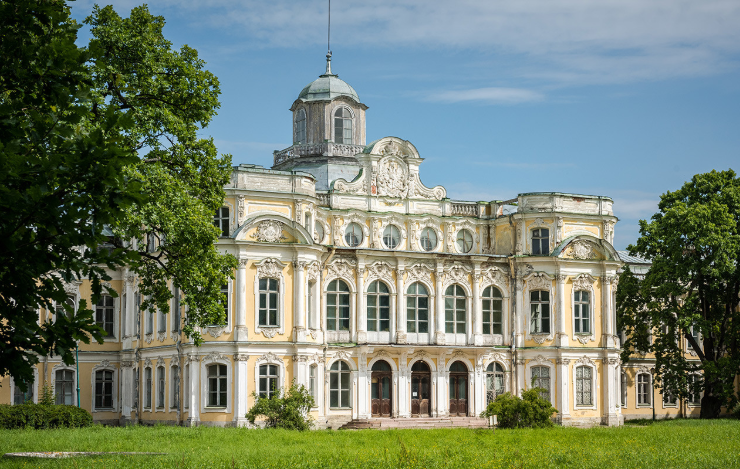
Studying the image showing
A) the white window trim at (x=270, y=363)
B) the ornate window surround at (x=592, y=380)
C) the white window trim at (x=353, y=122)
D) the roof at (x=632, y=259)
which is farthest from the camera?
the roof at (x=632, y=259)

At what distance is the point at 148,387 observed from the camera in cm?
4097

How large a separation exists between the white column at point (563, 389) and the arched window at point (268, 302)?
13165 millimetres

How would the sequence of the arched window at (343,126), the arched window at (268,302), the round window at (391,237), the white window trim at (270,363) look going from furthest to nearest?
the arched window at (343,126) → the round window at (391,237) → the arched window at (268,302) → the white window trim at (270,363)

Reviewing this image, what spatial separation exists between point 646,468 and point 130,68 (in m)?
16.0

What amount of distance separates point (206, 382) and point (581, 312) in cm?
1729

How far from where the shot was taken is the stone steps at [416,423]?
39.2 meters

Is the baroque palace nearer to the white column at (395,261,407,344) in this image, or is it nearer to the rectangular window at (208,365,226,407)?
the white column at (395,261,407,344)

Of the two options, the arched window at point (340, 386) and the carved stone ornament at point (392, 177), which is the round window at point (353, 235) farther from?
the arched window at point (340, 386)

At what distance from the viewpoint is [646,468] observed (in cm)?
2020

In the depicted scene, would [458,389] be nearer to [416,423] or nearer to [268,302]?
[416,423]

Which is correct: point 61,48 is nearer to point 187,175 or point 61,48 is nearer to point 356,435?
point 187,175

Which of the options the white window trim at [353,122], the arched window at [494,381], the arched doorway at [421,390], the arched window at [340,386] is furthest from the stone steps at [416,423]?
the white window trim at [353,122]

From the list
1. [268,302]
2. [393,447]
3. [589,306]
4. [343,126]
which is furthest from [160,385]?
[589,306]

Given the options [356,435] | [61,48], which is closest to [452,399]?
[356,435]
